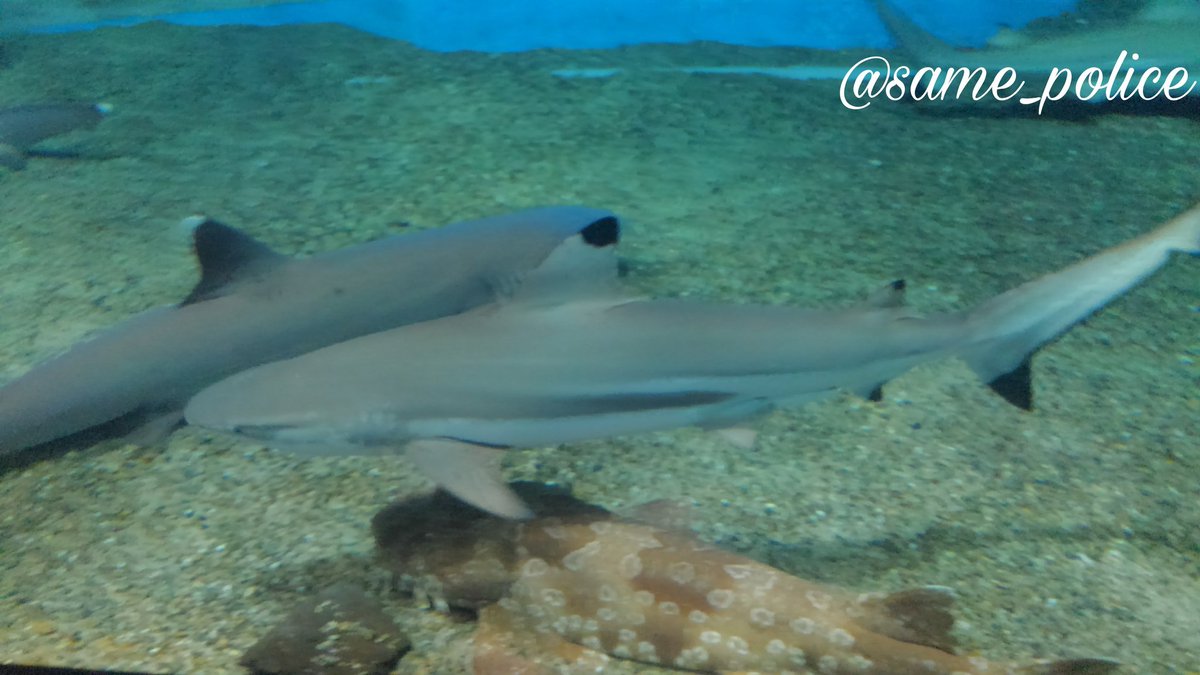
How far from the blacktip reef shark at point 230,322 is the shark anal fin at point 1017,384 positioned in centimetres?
141

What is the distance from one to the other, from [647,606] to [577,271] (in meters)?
0.95

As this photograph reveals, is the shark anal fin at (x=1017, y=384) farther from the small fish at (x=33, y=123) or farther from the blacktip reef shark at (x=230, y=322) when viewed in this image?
the small fish at (x=33, y=123)

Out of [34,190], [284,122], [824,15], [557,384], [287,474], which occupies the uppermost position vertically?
[824,15]

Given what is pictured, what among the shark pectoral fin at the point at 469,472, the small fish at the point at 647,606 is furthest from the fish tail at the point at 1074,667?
the shark pectoral fin at the point at 469,472

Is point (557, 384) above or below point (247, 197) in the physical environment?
below

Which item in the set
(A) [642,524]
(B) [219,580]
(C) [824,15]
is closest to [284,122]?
(B) [219,580]

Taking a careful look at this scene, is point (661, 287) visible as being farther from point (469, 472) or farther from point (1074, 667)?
point (1074, 667)

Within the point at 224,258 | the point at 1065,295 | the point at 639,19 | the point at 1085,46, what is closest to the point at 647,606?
the point at 1065,295

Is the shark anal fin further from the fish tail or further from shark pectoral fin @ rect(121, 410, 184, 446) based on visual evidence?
shark pectoral fin @ rect(121, 410, 184, 446)

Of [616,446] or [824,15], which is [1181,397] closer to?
[616,446]

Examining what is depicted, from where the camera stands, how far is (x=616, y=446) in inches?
135

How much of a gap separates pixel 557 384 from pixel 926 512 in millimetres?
1491

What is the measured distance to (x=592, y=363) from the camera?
8.27 ft

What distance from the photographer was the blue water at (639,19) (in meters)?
12.0
